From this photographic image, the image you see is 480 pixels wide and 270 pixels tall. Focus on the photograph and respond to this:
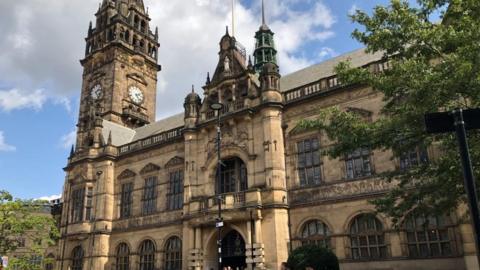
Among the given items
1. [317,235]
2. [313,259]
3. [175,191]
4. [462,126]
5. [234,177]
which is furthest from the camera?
[175,191]

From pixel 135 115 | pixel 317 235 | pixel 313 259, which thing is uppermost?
pixel 135 115

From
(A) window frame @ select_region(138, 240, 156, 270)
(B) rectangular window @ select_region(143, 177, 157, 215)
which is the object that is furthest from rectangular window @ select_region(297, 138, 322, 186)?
(A) window frame @ select_region(138, 240, 156, 270)

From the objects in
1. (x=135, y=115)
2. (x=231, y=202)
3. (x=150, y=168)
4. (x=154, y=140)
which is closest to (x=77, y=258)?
(x=150, y=168)

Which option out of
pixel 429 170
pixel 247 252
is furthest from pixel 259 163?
pixel 429 170

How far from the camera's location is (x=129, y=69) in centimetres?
5241

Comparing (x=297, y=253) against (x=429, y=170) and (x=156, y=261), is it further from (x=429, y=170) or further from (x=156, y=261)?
(x=156, y=261)

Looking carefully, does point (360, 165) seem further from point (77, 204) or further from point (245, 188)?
point (77, 204)

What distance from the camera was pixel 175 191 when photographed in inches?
1282

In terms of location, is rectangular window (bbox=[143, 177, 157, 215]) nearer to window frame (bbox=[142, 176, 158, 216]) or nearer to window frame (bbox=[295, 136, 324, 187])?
window frame (bbox=[142, 176, 158, 216])

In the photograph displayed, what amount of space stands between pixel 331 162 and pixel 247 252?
7.20 metres

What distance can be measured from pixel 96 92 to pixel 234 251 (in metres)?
31.9

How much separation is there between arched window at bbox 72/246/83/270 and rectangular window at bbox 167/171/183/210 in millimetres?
9695

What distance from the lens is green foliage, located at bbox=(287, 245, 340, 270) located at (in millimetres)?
14820

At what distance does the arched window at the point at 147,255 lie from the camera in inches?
1275
